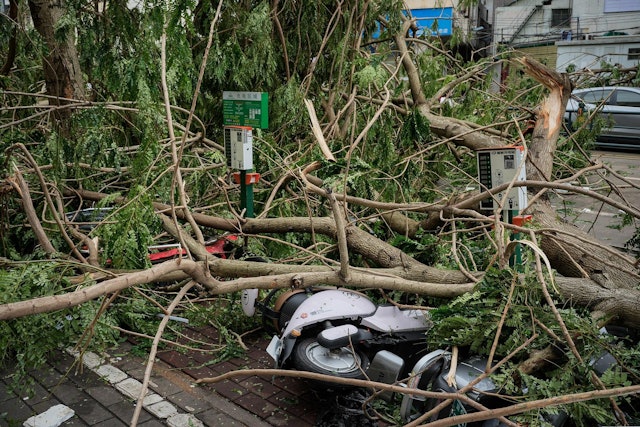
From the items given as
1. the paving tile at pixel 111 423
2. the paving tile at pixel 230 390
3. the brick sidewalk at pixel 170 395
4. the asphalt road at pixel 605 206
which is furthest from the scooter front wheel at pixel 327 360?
the asphalt road at pixel 605 206

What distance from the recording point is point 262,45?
18.4 ft

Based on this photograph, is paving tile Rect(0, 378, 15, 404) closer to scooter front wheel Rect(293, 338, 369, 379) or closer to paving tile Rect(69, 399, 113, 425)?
paving tile Rect(69, 399, 113, 425)

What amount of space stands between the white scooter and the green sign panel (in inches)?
67.6

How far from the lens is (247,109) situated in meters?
5.06

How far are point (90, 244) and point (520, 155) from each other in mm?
2803

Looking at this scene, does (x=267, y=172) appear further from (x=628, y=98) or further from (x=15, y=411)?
(x=628, y=98)

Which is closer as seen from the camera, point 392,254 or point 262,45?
point 392,254

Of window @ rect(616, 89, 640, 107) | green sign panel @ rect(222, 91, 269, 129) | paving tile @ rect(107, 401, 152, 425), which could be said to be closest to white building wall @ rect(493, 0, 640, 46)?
window @ rect(616, 89, 640, 107)

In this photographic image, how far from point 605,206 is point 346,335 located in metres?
7.36

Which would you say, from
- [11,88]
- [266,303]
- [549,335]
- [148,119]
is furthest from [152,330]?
[11,88]

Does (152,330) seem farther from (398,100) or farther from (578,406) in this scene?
(398,100)

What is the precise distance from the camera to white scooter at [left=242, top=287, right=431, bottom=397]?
344 centimetres

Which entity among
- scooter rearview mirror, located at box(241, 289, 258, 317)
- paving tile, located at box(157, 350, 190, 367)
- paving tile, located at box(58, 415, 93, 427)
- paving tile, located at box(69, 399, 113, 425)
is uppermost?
scooter rearview mirror, located at box(241, 289, 258, 317)

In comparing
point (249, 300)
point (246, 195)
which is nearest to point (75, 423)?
point (249, 300)
